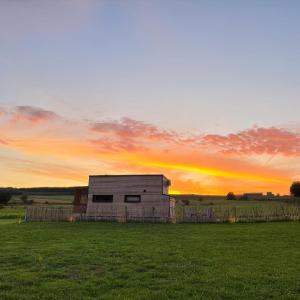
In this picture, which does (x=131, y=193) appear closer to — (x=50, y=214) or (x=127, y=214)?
(x=127, y=214)

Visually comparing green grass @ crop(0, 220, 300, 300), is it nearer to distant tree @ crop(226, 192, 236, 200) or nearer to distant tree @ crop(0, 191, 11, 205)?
distant tree @ crop(0, 191, 11, 205)

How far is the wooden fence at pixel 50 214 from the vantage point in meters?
36.7

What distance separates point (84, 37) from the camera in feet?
69.0

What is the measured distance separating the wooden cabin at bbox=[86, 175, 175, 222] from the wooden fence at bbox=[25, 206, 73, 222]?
205cm

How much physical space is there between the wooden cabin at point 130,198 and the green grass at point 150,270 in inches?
735

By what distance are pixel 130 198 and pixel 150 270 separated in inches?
1061

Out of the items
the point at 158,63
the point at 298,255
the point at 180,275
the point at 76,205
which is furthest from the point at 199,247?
the point at 76,205

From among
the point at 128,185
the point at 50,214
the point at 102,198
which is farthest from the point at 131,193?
the point at 50,214

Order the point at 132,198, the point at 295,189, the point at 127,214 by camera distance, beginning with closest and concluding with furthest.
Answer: the point at 127,214 < the point at 132,198 < the point at 295,189

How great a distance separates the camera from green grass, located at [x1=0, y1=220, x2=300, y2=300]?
8.55 meters

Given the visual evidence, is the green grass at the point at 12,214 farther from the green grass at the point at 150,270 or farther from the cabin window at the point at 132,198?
the green grass at the point at 150,270

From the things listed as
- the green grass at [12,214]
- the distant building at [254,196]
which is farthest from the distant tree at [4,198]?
the distant building at [254,196]

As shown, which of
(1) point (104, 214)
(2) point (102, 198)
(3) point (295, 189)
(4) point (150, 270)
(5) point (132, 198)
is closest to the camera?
(4) point (150, 270)

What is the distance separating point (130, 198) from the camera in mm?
37844
